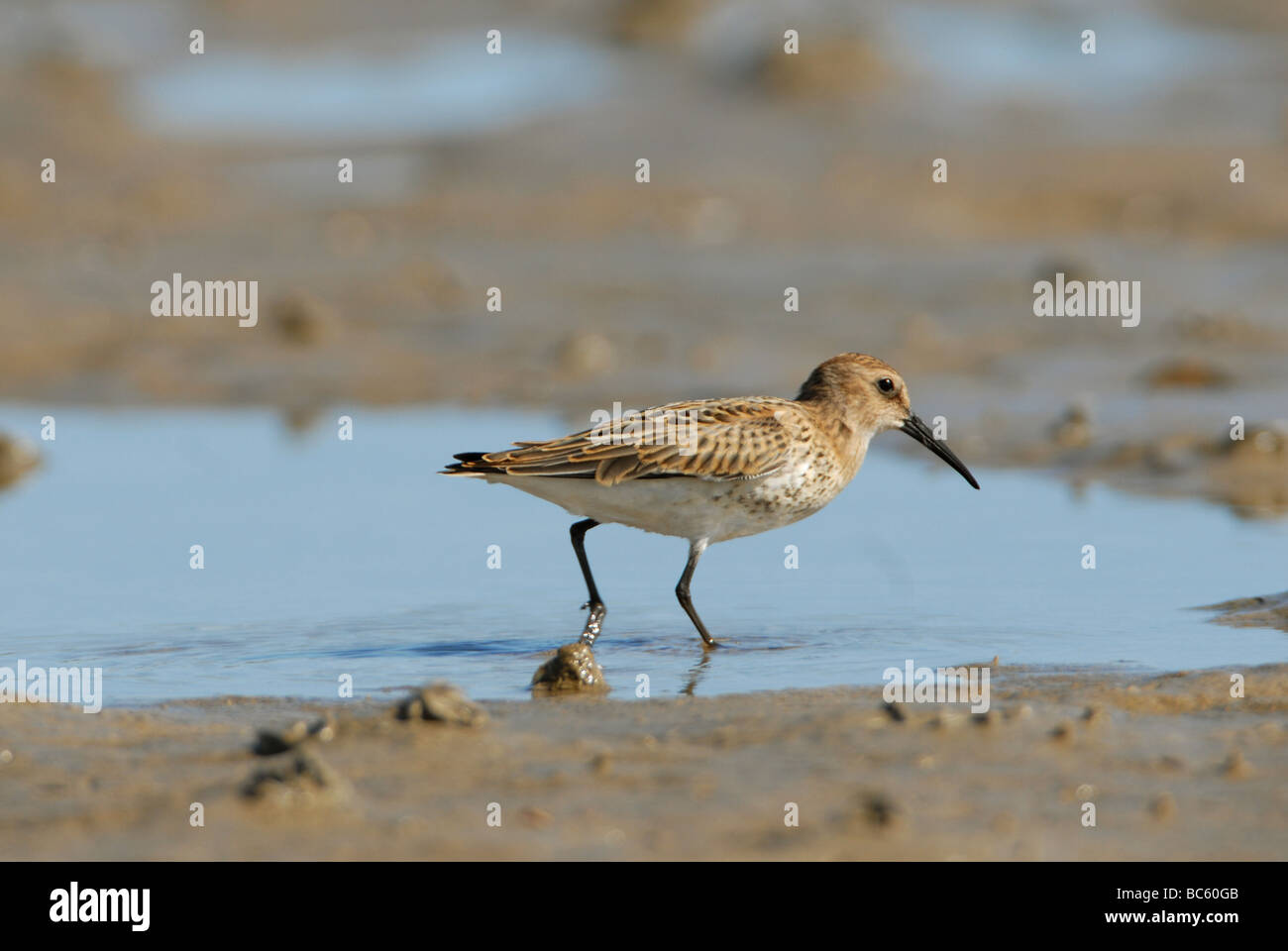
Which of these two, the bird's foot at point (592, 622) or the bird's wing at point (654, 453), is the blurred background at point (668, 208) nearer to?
the bird's wing at point (654, 453)

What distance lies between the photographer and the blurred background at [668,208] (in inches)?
594

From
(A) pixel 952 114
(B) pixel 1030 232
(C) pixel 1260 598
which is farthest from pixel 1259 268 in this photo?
(C) pixel 1260 598

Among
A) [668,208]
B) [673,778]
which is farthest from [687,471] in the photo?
[668,208]

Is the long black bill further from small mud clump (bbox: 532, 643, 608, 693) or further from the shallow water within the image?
small mud clump (bbox: 532, 643, 608, 693)

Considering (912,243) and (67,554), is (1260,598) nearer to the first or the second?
(67,554)

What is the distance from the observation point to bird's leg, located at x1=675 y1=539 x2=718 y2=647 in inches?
338

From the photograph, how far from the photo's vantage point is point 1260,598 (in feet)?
28.9

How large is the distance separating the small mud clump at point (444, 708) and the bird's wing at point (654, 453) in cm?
211

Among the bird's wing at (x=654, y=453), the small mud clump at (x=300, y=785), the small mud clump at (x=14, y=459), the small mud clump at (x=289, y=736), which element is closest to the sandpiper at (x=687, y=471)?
the bird's wing at (x=654, y=453)

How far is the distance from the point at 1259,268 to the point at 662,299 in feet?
18.5

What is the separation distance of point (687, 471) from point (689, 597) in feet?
1.97

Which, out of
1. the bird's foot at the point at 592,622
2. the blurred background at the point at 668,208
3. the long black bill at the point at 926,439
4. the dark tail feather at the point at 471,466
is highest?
the blurred background at the point at 668,208

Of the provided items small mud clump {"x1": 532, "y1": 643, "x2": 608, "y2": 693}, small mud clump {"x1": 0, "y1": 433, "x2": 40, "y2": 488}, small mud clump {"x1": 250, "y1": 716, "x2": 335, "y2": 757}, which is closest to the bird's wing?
small mud clump {"x1": 532, "y1": 643, "x2": 608, "y2": 693}

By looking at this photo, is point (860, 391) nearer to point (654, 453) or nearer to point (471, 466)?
point (654, 453)
